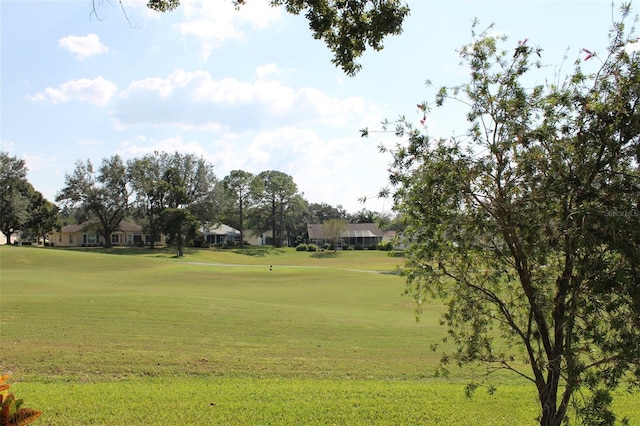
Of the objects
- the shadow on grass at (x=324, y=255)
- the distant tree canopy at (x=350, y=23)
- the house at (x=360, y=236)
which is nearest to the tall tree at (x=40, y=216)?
the shadow on grass at (x=324, y=255)

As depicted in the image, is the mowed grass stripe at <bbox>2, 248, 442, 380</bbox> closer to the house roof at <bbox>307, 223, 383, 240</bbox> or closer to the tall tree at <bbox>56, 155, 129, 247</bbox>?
the tall tree at <bbox>56, 155, 129, 247</bbox>

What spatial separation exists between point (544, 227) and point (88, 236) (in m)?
105

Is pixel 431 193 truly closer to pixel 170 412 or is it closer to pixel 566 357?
pixel 566 357

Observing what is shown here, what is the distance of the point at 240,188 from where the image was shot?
337ft

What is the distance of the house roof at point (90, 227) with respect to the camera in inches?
3474

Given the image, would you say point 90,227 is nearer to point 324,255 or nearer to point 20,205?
point 20,205

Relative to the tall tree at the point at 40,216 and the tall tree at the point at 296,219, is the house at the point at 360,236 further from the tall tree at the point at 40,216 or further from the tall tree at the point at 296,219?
the tall tree at the point at 40,216

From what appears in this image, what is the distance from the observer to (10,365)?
31.9 feet

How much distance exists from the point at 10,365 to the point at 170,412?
4.91 m

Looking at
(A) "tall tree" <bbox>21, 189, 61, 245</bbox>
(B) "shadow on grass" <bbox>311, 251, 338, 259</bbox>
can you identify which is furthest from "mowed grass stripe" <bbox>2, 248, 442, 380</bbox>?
(A) "tall tree" <bbox>21, 189, 61, 245</bbox>

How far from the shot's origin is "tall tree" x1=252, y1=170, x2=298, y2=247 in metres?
106

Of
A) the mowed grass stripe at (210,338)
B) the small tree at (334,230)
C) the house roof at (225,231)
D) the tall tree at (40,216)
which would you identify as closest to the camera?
the mowed grass stripe at (210,338)

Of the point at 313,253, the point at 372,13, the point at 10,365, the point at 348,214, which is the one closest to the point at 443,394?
the point at 372,13

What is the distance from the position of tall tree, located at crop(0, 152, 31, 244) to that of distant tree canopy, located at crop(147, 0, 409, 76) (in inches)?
3267
